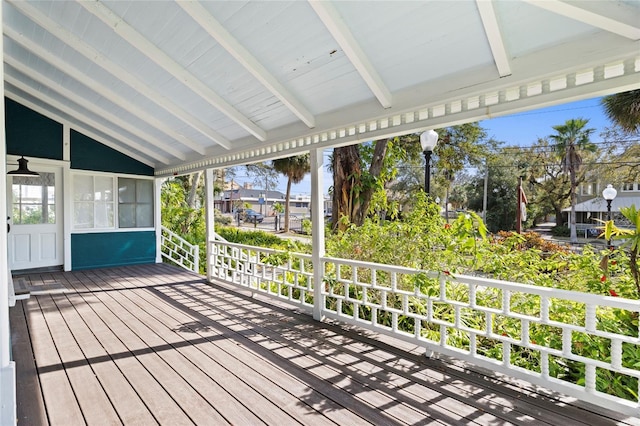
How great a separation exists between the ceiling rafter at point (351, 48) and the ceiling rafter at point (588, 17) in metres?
1.04

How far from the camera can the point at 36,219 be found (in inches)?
244

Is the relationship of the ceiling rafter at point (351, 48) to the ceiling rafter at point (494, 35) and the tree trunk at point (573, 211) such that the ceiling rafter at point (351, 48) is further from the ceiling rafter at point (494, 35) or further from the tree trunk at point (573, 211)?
the tree trunk at point (573, 211)

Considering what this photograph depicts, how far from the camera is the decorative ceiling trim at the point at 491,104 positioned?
76.2 inches

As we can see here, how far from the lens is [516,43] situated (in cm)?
210

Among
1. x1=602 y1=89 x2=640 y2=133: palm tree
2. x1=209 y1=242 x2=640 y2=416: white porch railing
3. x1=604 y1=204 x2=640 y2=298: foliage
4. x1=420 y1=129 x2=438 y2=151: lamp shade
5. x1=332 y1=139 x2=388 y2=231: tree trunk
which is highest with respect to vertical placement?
x1=602 y1=89 x2=640 y2=133: palm tree

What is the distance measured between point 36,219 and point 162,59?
499 centimetres

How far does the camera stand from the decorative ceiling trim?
1936 millimetres

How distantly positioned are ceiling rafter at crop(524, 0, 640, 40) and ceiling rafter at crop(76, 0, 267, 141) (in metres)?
2.88

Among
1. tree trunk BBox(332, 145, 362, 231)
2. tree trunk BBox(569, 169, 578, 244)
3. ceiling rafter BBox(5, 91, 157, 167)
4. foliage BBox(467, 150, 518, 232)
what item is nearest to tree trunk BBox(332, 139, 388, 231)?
tree trunk BBox(332, 145, 362, 231)

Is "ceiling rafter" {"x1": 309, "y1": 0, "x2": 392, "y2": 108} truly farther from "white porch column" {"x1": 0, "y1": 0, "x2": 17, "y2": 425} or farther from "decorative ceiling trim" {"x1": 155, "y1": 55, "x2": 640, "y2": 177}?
"white porch column" {"x1": 0, "y1": 0, "x2": 17, "y2": 425}

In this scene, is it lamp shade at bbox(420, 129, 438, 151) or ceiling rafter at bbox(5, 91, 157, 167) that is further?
ceiling rafter at bbox(5, 91, 157, 167)

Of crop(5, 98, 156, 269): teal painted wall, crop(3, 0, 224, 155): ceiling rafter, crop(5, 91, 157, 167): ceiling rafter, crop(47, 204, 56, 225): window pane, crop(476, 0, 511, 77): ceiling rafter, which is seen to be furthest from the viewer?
crop(47, 204, 56, 225): window pane

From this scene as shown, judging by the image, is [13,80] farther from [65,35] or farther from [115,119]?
[65,35]

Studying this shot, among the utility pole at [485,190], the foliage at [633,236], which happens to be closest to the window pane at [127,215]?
the foliage at [633,236]
